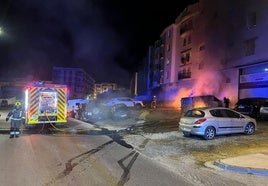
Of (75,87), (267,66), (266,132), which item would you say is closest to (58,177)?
(266,132)

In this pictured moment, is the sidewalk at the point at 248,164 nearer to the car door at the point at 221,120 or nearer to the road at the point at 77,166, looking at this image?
the road at the point at 77,166

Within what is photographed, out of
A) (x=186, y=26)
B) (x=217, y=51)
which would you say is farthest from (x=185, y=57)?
(x=217, y=51)

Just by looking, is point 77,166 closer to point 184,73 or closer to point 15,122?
point 15,122

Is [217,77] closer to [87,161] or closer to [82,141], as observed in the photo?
[82,141]

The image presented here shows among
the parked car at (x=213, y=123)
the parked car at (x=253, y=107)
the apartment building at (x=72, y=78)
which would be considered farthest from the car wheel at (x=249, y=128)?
the apartment building at (x=72, y=78)

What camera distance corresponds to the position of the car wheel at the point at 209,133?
51.3ft

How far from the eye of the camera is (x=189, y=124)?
638 inches

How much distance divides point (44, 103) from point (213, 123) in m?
9.51

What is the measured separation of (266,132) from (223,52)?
24564 millimetres

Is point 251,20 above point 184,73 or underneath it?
above

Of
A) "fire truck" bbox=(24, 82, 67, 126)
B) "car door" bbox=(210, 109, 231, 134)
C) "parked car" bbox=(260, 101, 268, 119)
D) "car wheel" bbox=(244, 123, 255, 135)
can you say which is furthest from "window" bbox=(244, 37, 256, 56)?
"fire truck" bbox=(24, 82, 67, 126)

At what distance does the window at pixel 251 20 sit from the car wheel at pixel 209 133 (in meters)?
22.4

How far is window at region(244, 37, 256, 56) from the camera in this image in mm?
34656

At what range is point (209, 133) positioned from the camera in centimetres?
1573
